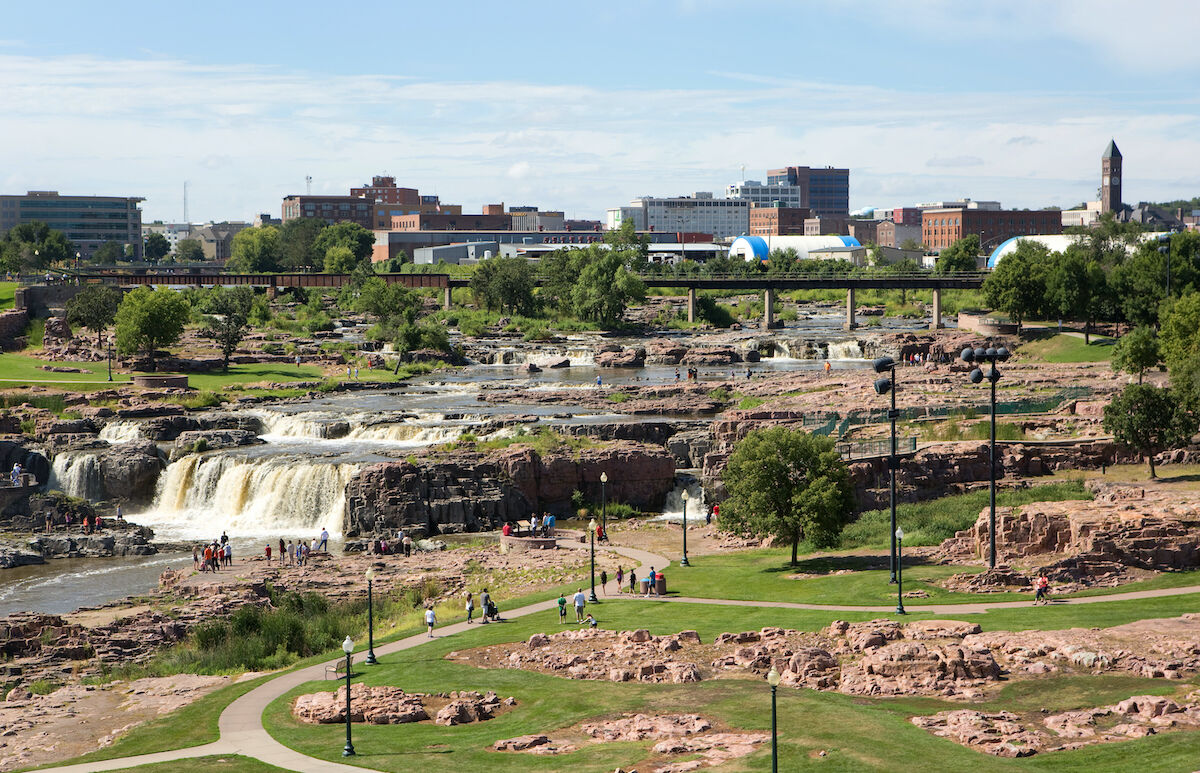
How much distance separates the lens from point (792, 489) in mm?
54219

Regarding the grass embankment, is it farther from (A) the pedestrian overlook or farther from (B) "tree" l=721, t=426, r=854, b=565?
(A) the pedestrian overlook

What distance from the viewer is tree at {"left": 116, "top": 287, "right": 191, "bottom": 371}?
375 ft

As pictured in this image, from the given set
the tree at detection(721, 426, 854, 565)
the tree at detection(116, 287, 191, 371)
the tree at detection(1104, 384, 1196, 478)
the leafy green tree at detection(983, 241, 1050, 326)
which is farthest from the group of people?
the leafy green tree at detection(983, 241, 1050, 326)

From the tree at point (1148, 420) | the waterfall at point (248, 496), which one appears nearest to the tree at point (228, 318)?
the waterfall at point (248, 496)

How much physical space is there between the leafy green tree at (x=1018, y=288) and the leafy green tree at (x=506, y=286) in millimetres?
63157

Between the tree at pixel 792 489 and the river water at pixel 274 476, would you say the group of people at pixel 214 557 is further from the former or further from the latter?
the tree at pixel 792 489

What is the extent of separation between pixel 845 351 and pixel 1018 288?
64.5 ft

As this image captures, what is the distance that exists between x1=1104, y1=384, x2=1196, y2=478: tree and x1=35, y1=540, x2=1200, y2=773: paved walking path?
63.4 ft

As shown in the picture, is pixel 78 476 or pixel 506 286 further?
pixel 506 286

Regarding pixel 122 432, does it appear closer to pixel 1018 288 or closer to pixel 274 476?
pixel 274 476

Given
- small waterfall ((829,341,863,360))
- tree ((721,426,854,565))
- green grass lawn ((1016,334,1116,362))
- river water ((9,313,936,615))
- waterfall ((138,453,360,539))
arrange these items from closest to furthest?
tree ((721,426,854,565)), river water ((9,313,936,615)), waterfall ((138,453,360,539)), green grass lawn ((1016,334,1116,362)), small waterfall ((829,341,863,360))

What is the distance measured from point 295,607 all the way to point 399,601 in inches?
171

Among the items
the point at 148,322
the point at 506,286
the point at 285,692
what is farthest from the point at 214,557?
the point at 506,286

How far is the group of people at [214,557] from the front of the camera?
6075cm
